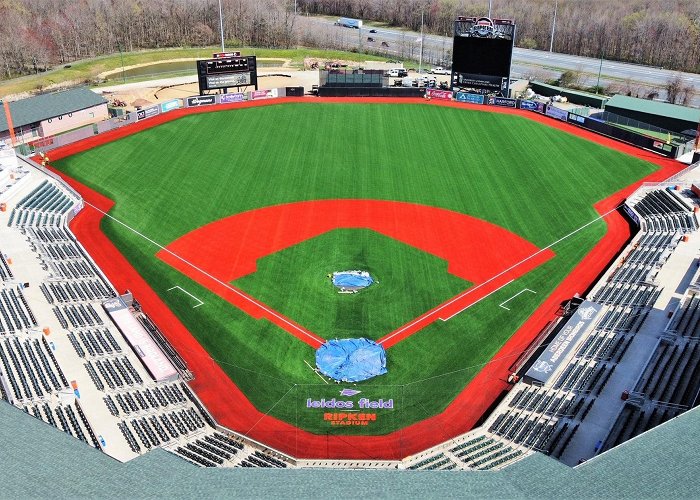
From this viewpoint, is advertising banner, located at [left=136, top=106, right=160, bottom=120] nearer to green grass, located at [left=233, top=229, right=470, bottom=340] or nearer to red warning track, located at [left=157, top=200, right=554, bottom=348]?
red warning track, located at [left=157, top=200, right=554, bottom=348]

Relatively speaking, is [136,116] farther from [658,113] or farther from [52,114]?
[658,113]

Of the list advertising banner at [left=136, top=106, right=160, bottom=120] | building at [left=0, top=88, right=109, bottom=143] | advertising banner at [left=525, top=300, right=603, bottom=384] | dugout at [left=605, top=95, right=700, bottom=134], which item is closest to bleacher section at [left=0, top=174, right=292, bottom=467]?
advertising banner at [left=525, top=300, right=603, bottom=384]

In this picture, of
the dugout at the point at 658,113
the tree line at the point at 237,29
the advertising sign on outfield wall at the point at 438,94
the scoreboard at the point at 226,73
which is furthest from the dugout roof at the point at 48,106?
the dugout at the point at 658,113

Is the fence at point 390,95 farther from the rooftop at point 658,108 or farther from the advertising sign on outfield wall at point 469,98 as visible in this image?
the rooftop at point 658,108

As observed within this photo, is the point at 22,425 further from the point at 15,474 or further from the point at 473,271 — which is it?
the point at 473,271

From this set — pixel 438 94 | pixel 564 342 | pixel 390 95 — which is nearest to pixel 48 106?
pixel 390 95

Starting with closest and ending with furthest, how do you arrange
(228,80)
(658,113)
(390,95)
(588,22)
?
(658,113) < (228,80) < (390,95) < (588,22)
